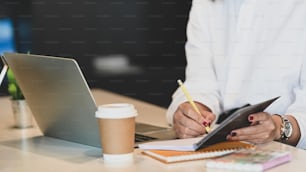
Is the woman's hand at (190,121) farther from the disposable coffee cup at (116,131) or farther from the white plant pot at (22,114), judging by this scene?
the white plant pot at (22,114)

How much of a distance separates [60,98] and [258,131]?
44cm

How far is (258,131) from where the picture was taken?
1141mm

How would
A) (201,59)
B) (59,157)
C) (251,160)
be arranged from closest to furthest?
(251,160)
(59,157)
(201,59)

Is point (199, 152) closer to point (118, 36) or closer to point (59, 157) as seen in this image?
point (59, 157)

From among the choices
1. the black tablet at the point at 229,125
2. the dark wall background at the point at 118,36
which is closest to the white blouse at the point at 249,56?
the black tablet at the point at 229,125

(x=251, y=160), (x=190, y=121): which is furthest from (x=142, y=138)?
(x=251, y=160)

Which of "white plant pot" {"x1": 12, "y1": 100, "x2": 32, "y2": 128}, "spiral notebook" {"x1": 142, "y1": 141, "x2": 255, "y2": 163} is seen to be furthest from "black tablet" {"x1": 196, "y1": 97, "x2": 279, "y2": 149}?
"white plant pot" {"x1": 12, "y1": 100, "x2": 32, "y2": 128}

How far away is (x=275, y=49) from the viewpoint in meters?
1.46

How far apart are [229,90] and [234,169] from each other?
612 millimetres

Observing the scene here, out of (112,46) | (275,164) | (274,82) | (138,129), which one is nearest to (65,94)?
(138,129)

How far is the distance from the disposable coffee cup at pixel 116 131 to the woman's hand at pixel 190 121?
0.85ft

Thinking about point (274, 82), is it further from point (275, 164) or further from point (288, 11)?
point (275, 164)

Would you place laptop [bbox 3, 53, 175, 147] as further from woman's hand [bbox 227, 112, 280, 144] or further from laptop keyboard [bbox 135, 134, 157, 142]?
woman's hand [bbox 227, 112, 280, 144]

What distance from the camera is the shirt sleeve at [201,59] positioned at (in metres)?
1.54
